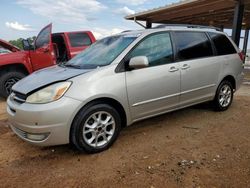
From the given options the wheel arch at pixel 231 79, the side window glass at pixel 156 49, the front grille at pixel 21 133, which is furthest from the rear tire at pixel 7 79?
the wheel arch at pixel 231 79

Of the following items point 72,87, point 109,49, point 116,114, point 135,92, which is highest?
point 109,49

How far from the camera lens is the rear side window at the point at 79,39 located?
824cm

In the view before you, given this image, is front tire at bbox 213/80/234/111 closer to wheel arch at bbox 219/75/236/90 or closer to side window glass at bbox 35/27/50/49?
wheel arch at bbox 219/75/236/90

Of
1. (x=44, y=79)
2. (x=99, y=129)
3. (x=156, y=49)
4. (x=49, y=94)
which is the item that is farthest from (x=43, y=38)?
(x=99, y=129)

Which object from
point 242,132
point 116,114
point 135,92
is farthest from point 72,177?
point 242,132

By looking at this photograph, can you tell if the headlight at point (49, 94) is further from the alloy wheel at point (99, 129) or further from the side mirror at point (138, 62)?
the side mirror at point (138, 62)

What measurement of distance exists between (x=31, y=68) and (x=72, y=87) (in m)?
4.51

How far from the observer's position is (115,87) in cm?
372

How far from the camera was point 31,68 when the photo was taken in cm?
749

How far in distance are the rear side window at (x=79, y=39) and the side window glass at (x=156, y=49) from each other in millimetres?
4362

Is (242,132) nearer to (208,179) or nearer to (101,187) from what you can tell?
(208,179)

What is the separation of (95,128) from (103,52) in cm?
135

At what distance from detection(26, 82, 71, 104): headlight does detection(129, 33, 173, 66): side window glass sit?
1.14 meters

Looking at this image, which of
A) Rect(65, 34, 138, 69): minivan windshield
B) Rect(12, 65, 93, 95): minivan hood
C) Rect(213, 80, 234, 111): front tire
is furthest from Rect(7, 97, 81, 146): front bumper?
Rect(213, 80, 234, 111): front tire
